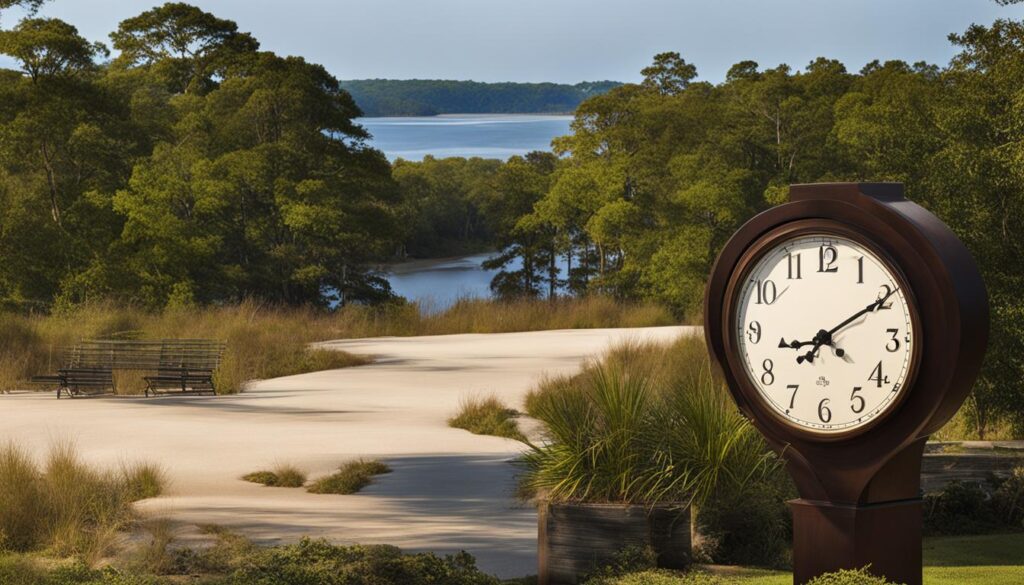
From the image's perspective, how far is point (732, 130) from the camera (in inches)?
1660

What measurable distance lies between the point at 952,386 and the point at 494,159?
7592 cm

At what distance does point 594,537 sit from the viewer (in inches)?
264

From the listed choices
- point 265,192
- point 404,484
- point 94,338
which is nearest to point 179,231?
point 265,192

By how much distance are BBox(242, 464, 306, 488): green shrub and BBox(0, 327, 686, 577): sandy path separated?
0.46ft

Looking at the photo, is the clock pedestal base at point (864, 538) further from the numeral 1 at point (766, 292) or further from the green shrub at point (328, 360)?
the green shrub at point (328, 360)

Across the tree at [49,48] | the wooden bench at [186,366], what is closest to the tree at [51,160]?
the tree at [49,48]

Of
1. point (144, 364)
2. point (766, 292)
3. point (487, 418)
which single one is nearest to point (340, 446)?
point (487, 418)

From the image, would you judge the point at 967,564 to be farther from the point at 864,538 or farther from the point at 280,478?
the point at 280,478

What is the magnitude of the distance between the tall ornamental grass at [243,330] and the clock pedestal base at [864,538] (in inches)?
521

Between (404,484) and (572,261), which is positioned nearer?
(404,484)

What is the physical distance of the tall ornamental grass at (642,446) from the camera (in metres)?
7.02

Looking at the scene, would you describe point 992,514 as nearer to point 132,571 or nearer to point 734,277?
point 734,277

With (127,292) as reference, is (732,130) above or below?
above

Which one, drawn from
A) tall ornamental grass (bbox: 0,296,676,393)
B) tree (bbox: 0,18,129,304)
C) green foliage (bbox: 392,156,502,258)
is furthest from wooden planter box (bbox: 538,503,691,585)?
green foliage (bbox: 392,156,502,258)
